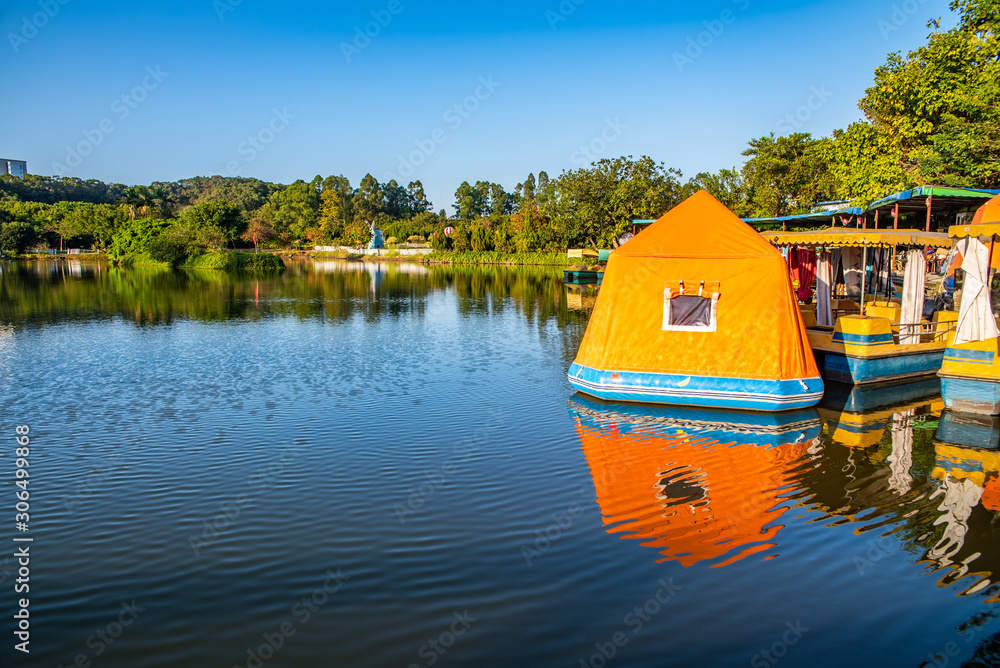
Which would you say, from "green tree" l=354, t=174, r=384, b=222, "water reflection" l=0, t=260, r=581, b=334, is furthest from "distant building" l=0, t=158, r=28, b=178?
"water reflection" l=0, t=260, r=581, b=334

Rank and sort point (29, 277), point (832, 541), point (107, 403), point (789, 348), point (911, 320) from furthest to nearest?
point (29, 277)
point (911, 320)
point (107, 403)
point (789, 348)
point (832, 541)

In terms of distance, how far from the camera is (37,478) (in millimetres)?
9500

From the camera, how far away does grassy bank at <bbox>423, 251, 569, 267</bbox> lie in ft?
282

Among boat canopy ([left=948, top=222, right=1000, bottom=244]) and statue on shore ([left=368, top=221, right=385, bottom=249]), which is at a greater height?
statue on shore ([left=368, top=221, right=385, bottom=249])

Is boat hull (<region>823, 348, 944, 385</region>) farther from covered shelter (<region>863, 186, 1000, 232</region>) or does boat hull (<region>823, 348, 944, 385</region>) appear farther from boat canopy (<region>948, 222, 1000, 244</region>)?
covered shelter (<region>863, 186, 1000, 232</region>)

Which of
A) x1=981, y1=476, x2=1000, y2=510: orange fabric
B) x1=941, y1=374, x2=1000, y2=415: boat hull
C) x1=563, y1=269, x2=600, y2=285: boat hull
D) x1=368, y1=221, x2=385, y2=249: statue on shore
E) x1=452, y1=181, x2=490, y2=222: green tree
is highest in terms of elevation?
x1=452, y1=181, x2=490, y2=222: green tree

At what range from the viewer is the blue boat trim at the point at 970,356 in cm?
1234

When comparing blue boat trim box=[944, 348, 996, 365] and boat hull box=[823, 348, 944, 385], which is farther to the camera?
boat hull box=[823, 348, 944, 385]

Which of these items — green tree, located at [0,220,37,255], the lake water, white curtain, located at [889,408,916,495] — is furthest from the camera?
green tree, located at [0,220,37,255]

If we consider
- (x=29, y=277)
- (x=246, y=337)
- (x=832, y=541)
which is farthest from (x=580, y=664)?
(x=29, y=277)

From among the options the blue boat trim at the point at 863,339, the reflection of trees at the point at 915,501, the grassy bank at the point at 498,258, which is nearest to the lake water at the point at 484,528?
the reflection of trees at the point at 915,501

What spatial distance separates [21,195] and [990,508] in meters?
150

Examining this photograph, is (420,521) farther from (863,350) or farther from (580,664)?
(863,350)

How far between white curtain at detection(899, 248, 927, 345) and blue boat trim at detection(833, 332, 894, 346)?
2.42 ft
